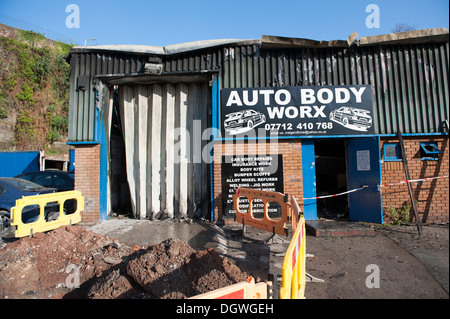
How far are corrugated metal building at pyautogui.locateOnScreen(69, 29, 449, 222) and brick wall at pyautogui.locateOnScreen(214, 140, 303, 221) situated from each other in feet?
0.20

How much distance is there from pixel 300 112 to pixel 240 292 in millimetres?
5886

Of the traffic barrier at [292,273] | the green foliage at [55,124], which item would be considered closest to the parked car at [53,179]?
the traffic barrier at [292,273]

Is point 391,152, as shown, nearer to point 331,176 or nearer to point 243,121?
point 331,176

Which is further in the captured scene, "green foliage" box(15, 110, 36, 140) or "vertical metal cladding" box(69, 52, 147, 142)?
"green foliage" box(15, 110, 36, 140)

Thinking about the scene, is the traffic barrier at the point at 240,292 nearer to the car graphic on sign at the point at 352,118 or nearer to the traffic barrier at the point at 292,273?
the traffic barrier at the point at 292,273

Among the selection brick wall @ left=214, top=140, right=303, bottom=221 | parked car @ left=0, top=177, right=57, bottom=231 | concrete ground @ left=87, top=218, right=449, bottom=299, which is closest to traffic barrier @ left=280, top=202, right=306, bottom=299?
concrete ground @ left=87, top=218, right=449, bottom=299

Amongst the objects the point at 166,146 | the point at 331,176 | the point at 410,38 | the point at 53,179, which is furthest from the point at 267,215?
the point at 53,179

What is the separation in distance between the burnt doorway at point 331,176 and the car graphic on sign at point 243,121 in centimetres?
255

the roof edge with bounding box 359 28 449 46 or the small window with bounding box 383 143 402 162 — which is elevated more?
the roof edge with bounding box 359 28 449 46

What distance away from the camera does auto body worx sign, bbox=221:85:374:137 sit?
6750mm

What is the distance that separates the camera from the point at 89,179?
283 inches

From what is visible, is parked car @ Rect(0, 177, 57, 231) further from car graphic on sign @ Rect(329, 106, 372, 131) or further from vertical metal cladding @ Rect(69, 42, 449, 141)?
car graphic on sign @ Rect(329, 106, 372, 131)

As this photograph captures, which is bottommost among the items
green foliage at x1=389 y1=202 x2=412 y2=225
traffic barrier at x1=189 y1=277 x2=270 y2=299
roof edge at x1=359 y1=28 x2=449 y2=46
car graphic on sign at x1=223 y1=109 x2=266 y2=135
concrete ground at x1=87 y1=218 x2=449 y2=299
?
concrete ground at x1=87 y1=218 x2=449 y2=299
